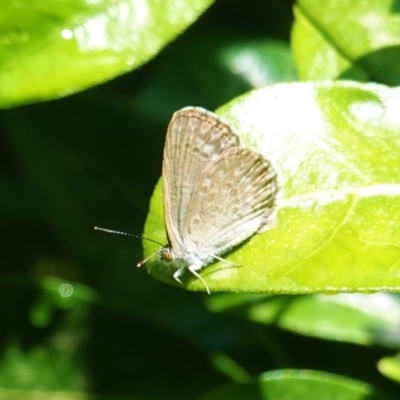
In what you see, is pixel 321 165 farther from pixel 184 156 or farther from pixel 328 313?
pixel 328 313

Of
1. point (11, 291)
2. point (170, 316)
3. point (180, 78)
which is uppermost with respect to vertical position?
point (180, 78)

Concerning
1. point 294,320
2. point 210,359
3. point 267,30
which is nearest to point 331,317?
point 294,320

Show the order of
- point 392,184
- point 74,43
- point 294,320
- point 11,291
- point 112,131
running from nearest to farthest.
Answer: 1. point 392,184
2. point 74,43
3. point 294,320
4. point 11,291
5. point 112,131

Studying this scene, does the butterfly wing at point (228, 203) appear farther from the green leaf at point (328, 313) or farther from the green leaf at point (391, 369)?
the green leaf at point (391, 369)

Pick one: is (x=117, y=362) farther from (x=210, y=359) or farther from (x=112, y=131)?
(x=112, y=131)

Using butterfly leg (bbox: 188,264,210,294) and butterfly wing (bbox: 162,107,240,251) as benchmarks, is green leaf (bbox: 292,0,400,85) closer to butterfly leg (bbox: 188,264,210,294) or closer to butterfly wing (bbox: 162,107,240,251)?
butterfly wing (bbox: 162,107,240,251)

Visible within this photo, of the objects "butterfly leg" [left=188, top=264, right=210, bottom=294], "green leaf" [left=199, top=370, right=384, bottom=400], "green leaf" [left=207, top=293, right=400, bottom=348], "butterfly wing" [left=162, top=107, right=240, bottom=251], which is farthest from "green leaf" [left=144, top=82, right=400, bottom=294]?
"green leaf" [left=207, top=293, right=400, bottom=348]

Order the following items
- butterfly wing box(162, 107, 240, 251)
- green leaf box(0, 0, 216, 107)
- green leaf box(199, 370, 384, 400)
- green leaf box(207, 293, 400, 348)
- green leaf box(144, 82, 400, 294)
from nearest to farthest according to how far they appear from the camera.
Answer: green leaf box(144, 82, 400, 294)
green leaf box(0, 0, 216, 107)
butterfly wing box(162, 107, 240, 251)
green leaf box(199, 370, 384, 400)
green leaf box(207, 293, 400, 348)
